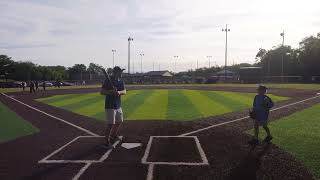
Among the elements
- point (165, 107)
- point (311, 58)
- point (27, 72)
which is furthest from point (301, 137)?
point (27, 72)

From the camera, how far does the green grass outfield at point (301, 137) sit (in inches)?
408

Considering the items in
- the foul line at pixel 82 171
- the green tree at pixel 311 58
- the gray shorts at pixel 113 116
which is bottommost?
the foul line at pixel 82 171

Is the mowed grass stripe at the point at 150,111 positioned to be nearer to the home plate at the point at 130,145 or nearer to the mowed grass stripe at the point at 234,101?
the mowed grass stripe at the point at 234,101

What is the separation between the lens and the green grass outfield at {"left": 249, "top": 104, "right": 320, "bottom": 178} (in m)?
10.4

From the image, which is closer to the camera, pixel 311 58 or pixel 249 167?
pixel 249 167

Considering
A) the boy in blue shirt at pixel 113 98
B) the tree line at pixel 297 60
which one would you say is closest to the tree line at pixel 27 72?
the tree line at pixel 297 60

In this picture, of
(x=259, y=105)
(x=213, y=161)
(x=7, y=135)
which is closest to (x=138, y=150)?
(x=213, y=161)

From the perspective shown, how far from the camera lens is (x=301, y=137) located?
1358 cm

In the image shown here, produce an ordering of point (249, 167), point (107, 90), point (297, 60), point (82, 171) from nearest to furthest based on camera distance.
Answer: point (82, 171) < point (249, 167) < point (107, 90) < point (297, 60)

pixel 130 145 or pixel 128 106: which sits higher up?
pixel 130 145

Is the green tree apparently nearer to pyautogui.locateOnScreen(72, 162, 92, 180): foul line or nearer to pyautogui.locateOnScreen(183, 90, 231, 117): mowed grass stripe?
pyautogui.locateOnScreen(183, 90, 231, 117): mowed grass stripe

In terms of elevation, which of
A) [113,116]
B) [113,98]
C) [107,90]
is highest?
[107,90]

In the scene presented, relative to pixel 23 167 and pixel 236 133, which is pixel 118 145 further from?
pixel 236 133

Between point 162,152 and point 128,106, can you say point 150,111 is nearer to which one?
point 128,106
